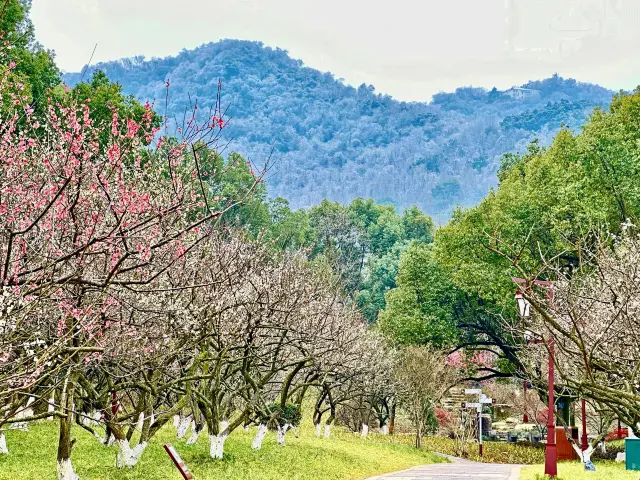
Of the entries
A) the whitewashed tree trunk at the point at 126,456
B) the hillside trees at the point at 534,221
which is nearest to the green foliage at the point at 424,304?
the hillside trees at the point at 534,221

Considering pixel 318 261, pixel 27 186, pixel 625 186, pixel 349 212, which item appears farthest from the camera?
pixel 349 212

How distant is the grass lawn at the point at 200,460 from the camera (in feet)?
57.3

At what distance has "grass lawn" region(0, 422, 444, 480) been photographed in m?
17.5

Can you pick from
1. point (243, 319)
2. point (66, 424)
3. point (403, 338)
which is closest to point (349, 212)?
point (403, 338)

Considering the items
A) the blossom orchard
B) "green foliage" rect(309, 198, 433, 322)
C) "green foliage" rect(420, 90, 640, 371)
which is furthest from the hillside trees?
"green foliage" rect(309, 198, 433, 322)

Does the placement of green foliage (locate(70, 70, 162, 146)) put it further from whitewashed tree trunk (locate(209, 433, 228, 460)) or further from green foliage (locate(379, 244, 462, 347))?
whitewashed tree trunk (locate(209, 433, 228, 460))

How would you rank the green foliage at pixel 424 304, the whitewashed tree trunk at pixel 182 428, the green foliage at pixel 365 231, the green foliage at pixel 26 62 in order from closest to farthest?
1. the whitewashed tree trunk at pixel 182 428
2. the green foliage at pixel 26 62
3. the green foliage at pixel 424 304
4. the green foliage at pixel 365 231

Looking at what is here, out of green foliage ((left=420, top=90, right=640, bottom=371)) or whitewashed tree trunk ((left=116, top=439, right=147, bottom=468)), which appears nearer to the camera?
whitewashed tree trunk ((left=116, top=439, right=147, bottom=468))

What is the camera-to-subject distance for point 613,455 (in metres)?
35.3

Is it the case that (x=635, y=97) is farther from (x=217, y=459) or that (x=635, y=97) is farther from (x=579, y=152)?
(x=217, y=459)

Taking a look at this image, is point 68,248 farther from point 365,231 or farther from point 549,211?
point 365,231

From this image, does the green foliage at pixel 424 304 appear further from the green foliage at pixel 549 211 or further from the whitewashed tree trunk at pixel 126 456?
the whitewashed tree trunk at pixel 126 456

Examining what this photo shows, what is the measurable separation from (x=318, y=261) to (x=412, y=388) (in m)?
38.7

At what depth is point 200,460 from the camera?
2127 cm
